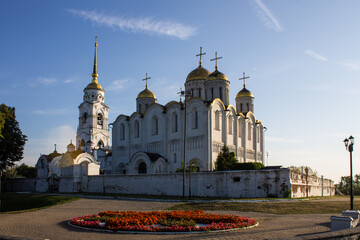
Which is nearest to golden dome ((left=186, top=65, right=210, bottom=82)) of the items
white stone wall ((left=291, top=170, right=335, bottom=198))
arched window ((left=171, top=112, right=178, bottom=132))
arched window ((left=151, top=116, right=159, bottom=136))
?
arched window ((left=151, top=116, right=159, bottom=136))

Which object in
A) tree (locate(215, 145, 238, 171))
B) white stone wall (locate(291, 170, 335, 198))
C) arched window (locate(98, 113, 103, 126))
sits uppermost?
arched window (locate(98, 113, 103, 126))

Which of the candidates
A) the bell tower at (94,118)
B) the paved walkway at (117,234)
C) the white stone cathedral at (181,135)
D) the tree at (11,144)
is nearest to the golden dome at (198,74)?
the white stone cathedral at (181,135)

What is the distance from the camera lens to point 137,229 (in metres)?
10.6

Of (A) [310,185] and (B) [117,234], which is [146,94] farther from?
(B) [117,234]

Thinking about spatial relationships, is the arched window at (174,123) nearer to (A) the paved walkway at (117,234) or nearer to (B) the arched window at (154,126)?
(B) the arched window at (154,126)

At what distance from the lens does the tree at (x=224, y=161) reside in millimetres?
34844

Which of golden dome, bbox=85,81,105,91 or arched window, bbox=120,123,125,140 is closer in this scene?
arched window, bbox=120,123,125,140

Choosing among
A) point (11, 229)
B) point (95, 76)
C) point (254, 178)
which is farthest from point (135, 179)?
point (95, 76)

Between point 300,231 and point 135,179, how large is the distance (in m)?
23.0

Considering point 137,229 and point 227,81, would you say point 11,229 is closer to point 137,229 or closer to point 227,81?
point 137,229

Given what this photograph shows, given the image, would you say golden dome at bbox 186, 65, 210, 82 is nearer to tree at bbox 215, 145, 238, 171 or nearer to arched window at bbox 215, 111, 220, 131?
arched window at bbox 215, 111, 220, 131

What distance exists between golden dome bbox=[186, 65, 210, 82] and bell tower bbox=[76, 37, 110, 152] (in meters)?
19.8

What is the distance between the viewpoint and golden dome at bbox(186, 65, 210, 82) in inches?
1831

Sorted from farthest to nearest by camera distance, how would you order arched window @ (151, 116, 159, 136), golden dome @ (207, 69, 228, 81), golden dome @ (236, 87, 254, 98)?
golden dome @ (236, 87, 254, 98) → golden dome @ (207, 69, 228, 81) → arched window @ (151, 116, 159, 136)
